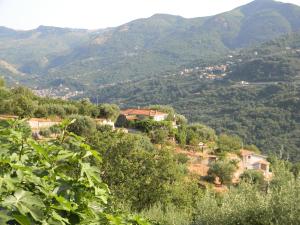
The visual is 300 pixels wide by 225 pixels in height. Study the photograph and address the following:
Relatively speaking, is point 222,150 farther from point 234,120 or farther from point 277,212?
point 234,120

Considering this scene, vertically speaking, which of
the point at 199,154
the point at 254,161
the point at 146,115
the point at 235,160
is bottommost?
the point at 254,161

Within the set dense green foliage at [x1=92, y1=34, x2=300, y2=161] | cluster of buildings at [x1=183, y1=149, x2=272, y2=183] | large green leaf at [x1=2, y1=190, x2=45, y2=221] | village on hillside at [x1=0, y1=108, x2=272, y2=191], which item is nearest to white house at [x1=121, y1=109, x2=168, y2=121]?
village on hillside at [x1=0, y1=108, x2=272, y2=191]

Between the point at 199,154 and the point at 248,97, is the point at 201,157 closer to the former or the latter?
the point at 199,154

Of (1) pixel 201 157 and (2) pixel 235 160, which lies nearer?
A: (2) pixel 235 160

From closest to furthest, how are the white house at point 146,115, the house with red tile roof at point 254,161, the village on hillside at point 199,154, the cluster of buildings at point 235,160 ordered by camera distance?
the village on hillside at point 199,154 < the cluster of buildings at point 235,160 < the house with red tile roof at point 254,161 < the white house at point 146,115

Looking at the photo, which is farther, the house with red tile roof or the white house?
the white house

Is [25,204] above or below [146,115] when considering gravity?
above

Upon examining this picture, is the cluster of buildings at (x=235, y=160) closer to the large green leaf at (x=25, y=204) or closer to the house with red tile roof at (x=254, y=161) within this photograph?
the house with red tile roof at (x=254, y=161)

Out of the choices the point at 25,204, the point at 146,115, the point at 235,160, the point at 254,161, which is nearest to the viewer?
the point at 25,204

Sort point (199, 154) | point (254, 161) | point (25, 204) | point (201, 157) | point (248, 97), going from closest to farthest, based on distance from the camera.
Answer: point (25, 204) < point (201, 157) < point (199, 154) < point (254, 161) < point (248, 97)

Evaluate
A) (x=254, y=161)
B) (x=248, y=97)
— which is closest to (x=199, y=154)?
(x=254, y=161)

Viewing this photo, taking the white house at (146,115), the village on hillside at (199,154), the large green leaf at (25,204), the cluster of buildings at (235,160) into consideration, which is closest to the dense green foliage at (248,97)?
the village on hillside at (199,154)

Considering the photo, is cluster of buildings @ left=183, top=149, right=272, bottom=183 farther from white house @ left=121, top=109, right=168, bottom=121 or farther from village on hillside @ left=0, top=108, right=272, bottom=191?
white house @ left=121, top=109, right=168, bottom=121

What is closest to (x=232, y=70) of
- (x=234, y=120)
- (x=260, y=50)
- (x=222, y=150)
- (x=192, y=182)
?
(x=260, y=50)
